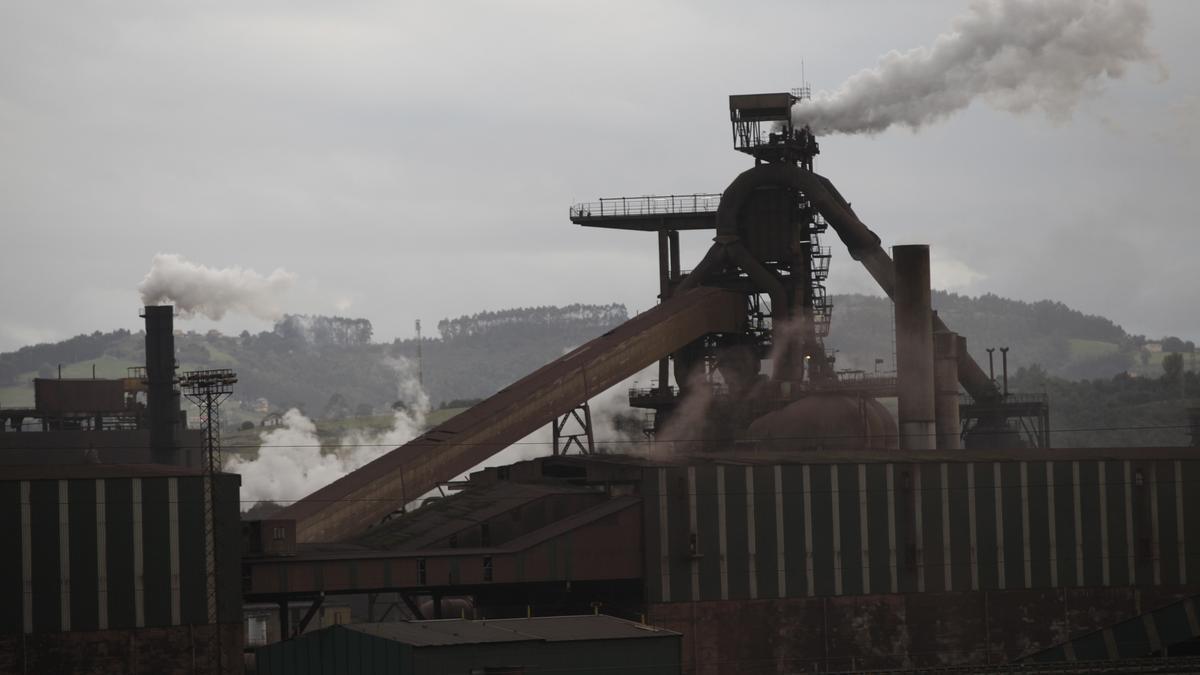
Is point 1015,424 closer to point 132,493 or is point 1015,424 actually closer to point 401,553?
Answer: point 401,553

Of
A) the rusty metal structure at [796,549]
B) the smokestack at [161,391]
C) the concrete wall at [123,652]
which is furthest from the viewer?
the smokestack at [161,391]

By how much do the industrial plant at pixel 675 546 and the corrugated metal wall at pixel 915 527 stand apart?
2.9 inches

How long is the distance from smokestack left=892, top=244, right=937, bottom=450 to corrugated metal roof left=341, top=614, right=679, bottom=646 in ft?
83.2

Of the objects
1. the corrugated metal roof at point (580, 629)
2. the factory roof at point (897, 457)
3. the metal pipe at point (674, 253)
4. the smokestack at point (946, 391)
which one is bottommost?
the corrugated metal roof at point (580, 629)

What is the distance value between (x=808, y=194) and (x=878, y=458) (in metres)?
20.3

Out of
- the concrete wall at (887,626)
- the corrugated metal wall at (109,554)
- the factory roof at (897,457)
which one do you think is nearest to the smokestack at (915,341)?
the factory roof at (897,457)

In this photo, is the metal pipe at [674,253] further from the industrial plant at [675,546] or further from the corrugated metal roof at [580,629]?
the corrugated metal roof at [580,629]

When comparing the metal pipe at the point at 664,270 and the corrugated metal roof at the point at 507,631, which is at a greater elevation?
the metal pipe at the point at 664,270

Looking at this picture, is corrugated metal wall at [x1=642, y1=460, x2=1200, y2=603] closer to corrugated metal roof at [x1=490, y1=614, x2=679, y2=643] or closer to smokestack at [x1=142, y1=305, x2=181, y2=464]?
corrugated metal roof at [x1=490, y1=614, x2=679, y2=643]

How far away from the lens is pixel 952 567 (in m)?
52.5

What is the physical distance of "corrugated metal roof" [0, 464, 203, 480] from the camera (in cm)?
4412

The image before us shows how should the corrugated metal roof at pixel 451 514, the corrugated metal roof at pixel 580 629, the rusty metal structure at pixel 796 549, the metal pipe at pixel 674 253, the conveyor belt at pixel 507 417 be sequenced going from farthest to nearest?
the metal pipe at pixel 674 253 < the conveyor belt at pixel 507 417 < the corrugated metal roof at pixel 451 514 < the rusty metal structure at pixel 796 549 < the corrugated metal roof at pixel 580 629

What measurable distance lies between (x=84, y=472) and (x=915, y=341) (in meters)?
33.3

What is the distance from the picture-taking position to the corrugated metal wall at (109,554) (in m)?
42.9
